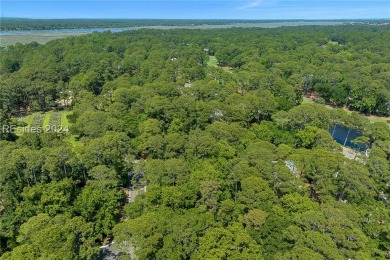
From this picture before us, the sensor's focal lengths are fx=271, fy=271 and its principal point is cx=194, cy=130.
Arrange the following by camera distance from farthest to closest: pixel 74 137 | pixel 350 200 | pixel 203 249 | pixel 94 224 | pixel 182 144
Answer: pixel 74 137 < pixel 182 144 < pixel 350 200 < pixel 94 224 < pixel 203 249

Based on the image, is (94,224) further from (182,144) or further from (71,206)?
(182,144)

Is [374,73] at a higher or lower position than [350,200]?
higher

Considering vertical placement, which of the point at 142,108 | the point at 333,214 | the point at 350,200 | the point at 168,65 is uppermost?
the point at 168,65

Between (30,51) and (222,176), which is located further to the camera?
(30,51)

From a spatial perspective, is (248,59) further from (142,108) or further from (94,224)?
(94,224)

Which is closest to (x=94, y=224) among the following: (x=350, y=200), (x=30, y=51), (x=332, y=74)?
(x=350, y=200)

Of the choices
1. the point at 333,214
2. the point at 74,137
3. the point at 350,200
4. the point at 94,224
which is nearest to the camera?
the point at 333,214

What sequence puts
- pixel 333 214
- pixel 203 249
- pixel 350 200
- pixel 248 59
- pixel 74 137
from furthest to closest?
pixel 248 59
pixel 74 137
pixel 350 200
pixel 333 214
pixel 203 249

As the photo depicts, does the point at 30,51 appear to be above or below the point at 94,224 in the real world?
above

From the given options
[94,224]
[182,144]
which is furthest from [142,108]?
[94,224]
